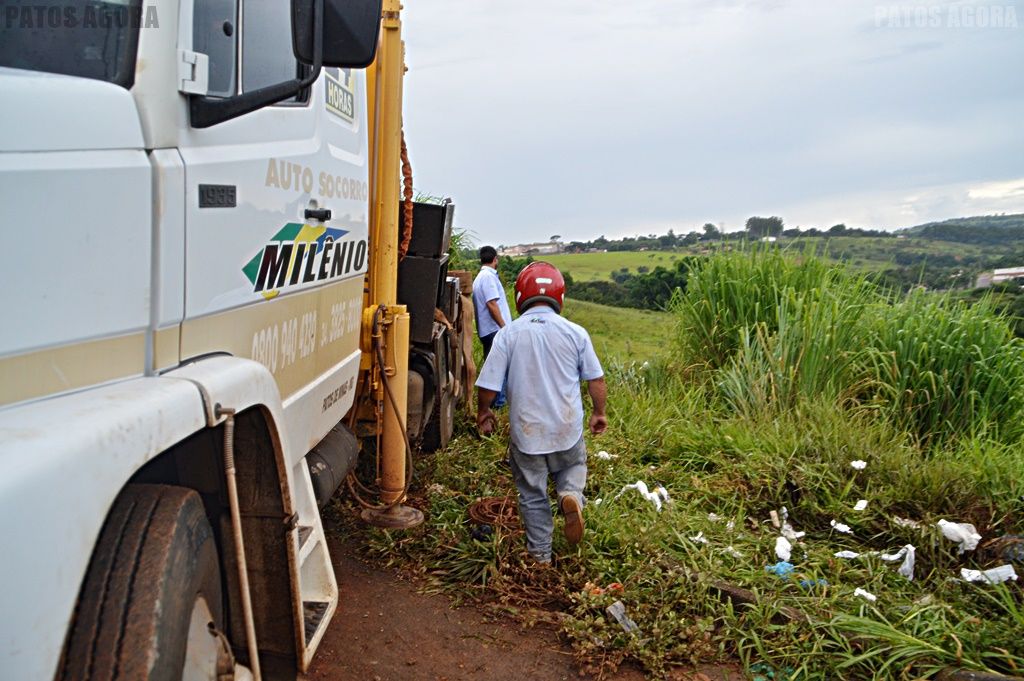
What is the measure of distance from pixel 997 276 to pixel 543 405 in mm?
4808

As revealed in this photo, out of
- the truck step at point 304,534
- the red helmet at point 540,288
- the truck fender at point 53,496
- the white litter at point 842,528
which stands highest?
the red helmet at point 540,288

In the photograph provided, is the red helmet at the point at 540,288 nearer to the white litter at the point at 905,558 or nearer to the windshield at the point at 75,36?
the white litter at the point at 905,558

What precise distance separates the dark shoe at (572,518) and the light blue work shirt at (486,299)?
371 centimetres

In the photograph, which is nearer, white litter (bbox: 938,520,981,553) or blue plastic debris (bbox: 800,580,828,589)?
blue plastic debris (bbox: 800,580,828,589)

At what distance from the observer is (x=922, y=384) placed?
6031mm

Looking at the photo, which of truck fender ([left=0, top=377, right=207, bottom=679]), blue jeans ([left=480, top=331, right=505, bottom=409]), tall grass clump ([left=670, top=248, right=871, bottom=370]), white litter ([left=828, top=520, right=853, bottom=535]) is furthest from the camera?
blue jeans ([left=480, top=331, right=505, bottom=409])

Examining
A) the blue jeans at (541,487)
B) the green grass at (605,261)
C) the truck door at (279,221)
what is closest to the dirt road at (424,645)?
the blue jeans at (541,487)

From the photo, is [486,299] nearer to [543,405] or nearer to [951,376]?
[543,405]

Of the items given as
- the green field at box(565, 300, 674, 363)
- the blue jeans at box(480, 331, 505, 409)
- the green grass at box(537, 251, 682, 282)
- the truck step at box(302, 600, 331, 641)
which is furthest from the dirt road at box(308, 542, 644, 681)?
the green grass at box(537, 251, 682, 282)

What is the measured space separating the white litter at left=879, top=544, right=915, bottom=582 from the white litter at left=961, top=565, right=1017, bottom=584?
23cm

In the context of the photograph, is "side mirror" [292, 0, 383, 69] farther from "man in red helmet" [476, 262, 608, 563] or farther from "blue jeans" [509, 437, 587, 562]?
"blue jeans" [509, 437, 587, 562]

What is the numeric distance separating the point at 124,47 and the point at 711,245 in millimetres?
6900

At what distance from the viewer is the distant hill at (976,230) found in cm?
934

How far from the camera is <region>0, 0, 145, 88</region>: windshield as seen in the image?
1.77 m
